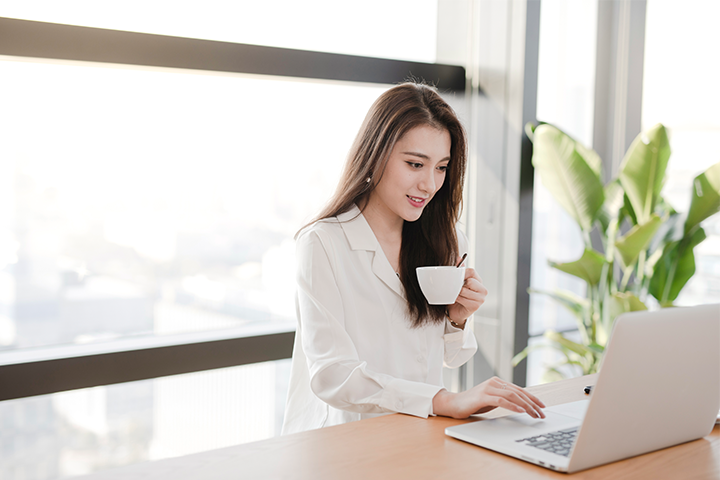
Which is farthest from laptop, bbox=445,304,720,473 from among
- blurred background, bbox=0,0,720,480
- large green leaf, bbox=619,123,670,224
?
large green leaf, bbox=619,123,670,224

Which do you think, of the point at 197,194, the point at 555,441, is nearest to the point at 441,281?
the point at 555,441

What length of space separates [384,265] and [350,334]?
0.20 metres

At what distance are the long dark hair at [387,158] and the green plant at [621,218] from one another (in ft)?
3.47

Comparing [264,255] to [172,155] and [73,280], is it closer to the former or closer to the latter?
[172,155]

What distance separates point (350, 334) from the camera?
1457mm

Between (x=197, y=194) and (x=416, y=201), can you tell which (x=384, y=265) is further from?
(x=197, y=194)

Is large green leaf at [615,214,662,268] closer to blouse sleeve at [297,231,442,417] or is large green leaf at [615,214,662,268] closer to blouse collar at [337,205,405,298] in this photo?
blouse collar at [337,205,405,298]

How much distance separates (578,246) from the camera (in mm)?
3309

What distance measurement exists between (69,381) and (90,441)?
0.36 meters

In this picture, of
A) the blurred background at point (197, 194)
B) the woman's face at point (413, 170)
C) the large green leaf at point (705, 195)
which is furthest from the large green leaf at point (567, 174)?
the woman's face at point (413, 170)

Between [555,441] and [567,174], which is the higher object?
[567,174]

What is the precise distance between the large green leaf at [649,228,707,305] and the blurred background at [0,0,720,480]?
0.60 meters

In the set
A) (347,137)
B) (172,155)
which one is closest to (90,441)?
(172,155)

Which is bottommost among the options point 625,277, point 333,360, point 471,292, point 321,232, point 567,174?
point 625,277
